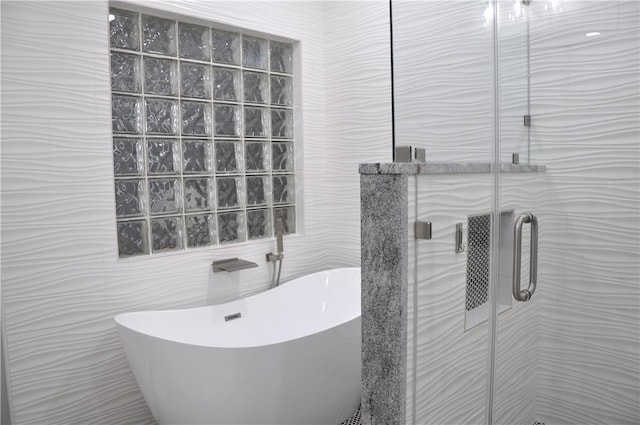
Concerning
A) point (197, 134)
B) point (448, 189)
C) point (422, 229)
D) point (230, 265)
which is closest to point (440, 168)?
point (448, 189)

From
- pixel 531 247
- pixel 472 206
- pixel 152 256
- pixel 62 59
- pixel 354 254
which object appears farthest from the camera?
pixel 354 254

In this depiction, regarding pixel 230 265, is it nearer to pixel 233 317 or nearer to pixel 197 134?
pixel 233 317

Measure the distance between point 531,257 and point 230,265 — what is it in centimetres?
178

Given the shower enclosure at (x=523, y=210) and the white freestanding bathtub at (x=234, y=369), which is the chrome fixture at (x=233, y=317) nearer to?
the white freestanding bathtub at (x=234, y=369)

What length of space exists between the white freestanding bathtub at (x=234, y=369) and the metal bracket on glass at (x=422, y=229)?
0.86 metres

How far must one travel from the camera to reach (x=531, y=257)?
4.53ft

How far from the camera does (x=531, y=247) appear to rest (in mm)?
1387

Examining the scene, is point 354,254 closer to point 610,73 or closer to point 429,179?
point 429,179

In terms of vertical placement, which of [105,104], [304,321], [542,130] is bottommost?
[304,321]

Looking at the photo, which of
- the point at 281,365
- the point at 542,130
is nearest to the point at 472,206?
the point at 542,130

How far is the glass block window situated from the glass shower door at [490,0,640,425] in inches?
74.1

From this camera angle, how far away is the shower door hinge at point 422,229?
1438mm

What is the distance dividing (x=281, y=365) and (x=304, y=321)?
892 mm

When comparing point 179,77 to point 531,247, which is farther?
point 179,77
